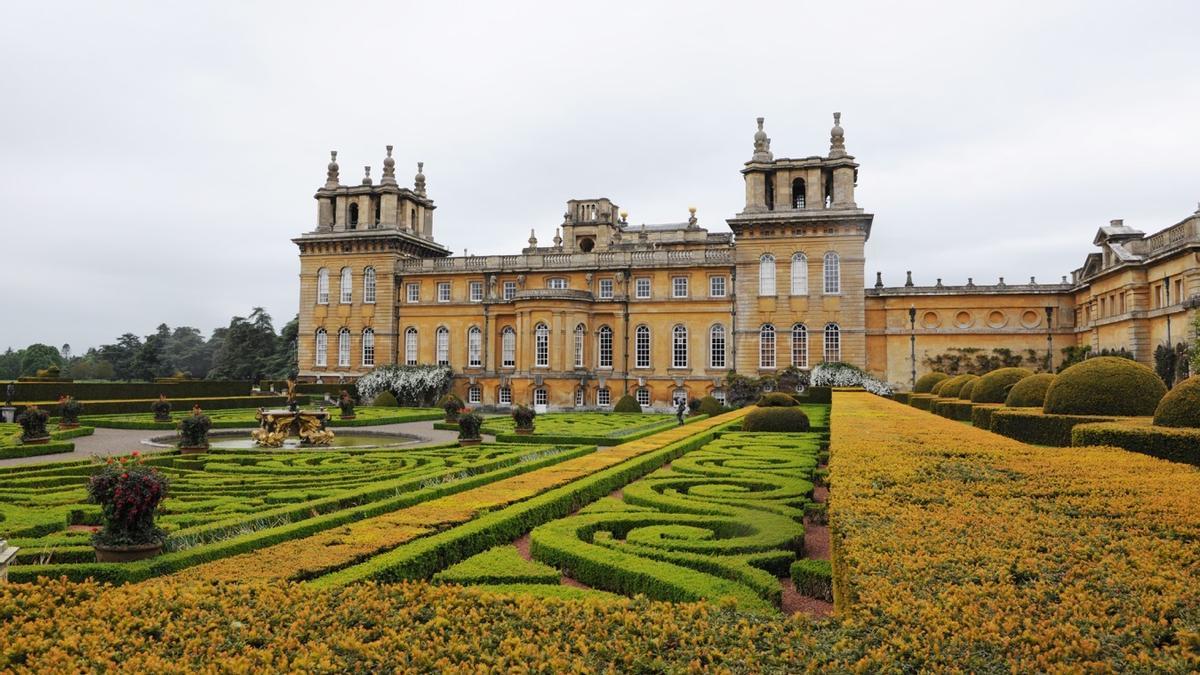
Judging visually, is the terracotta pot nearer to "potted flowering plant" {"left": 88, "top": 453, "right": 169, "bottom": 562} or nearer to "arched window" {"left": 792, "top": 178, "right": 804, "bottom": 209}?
"potted flowering plant" {"left": 88, "top": 453, "right": 169, "bottom": 562}

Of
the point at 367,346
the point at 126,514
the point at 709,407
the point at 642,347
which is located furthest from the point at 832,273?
the point at 126,514

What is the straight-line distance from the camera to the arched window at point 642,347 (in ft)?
139

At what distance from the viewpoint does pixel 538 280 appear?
4422 cm

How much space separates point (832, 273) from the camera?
38688 millimetres

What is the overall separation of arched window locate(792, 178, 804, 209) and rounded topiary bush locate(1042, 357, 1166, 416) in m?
27.6

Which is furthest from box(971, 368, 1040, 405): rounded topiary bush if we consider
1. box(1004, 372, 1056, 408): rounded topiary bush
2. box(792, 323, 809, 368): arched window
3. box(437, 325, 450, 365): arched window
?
box(437, 325, 450, 365): arched window

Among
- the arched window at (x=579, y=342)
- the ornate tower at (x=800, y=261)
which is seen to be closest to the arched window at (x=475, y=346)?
the arched window at (x=579, y=342)

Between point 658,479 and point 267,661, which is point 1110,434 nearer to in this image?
point 658,479

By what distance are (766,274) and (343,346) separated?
2528 cm

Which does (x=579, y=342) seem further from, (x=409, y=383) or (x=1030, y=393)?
(x=1030, y=393)

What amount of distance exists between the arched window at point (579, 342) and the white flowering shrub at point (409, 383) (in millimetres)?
7377

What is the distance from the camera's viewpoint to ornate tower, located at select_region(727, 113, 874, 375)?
3816 centimetres

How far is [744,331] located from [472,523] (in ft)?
108

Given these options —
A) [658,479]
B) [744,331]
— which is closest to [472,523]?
[658,479]
